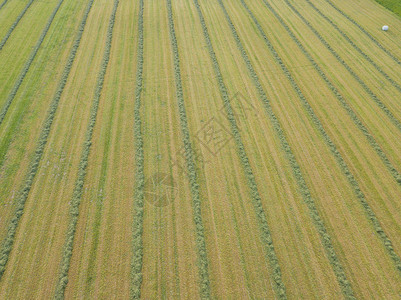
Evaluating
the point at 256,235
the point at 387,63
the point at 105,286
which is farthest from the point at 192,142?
the point at 387,63

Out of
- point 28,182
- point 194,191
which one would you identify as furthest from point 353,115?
point 28,182

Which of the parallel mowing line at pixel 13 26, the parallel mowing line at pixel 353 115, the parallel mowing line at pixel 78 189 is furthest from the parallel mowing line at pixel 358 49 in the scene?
the parallel mowing line at pixel 13 26

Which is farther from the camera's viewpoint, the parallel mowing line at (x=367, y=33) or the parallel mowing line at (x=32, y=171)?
the parallel mowing line at (x=367, y=33)

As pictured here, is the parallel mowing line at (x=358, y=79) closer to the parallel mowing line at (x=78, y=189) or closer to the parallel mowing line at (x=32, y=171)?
the parallel mowing line at (x=78, y=189)

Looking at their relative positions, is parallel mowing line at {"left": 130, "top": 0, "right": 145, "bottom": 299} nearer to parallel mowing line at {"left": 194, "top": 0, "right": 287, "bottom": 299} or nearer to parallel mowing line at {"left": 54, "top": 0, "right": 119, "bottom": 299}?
parallel mowing line at {"left": 54, "top": 0, "right": 119, "bottom": 299}

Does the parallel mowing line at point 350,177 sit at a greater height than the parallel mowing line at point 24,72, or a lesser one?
lesser

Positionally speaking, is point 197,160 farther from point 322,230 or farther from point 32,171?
point 32,171

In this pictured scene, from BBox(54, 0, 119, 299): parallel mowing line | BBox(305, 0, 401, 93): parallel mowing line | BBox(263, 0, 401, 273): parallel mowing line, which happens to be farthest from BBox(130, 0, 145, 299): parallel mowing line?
BBox(305, 0, 401, 93): parallel mowing line

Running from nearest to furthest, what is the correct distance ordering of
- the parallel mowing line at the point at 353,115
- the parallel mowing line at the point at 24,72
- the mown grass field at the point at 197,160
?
the mown grass field at the point at 197,160 < the parallel mowing line at the point at 353,115 < the parallel mowing line at the point at 24,72

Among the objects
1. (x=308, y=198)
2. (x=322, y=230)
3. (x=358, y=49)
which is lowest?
(x=322, y=230)
